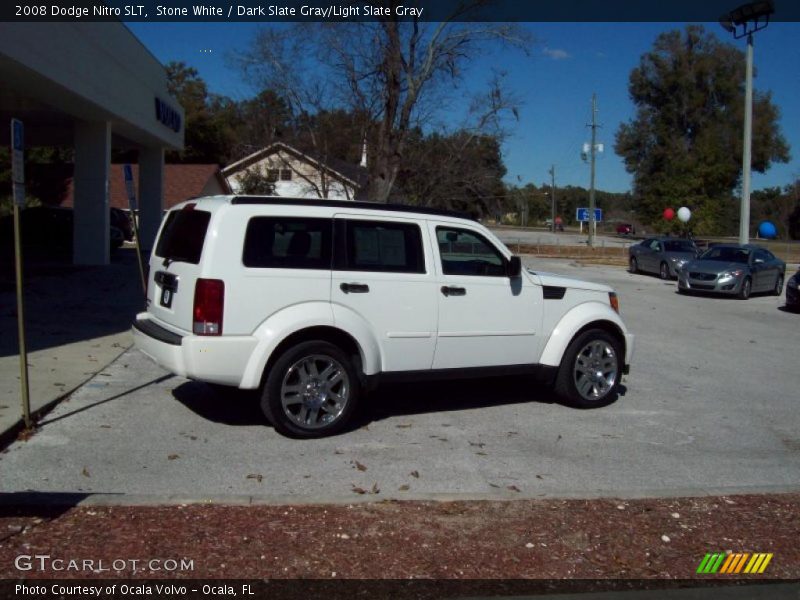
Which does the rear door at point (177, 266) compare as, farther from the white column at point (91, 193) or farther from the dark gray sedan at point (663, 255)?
the dark gray sedan at point (663, 255)

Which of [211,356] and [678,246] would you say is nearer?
[211,356]

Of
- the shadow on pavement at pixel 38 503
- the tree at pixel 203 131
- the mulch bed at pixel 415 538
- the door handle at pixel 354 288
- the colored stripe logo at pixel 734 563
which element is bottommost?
the colored stripe logo at pixel 734 563

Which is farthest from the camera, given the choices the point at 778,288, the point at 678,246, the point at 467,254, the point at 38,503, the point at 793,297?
the point at 678,246

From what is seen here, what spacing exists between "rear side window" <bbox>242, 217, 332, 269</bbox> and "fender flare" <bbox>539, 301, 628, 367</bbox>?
2.41m

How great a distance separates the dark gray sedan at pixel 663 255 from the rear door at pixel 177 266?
78.1 feet

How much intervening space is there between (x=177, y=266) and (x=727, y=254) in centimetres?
2053

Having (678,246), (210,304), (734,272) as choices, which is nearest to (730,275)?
(734,272)

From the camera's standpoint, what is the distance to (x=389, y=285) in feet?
22.6

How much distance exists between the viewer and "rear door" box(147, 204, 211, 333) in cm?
645

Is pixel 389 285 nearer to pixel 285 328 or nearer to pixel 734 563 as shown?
pixel 285 328

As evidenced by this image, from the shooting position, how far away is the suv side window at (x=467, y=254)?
24.0ft

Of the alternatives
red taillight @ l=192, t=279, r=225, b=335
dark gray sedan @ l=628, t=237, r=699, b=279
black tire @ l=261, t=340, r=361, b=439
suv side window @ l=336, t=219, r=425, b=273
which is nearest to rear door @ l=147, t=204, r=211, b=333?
red taillight @ l=192, t=279, r=225, b=335

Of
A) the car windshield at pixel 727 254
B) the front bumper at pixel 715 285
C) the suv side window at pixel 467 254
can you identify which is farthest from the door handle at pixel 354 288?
the car windshield at pixel 727 254
